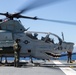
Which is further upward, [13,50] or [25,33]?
[25,33]

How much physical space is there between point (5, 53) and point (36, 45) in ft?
8.07

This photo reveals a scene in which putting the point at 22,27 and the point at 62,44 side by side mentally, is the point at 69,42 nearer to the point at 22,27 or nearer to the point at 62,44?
the point at 62,44

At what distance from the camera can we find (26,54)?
20156mm

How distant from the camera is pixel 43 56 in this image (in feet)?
65.0

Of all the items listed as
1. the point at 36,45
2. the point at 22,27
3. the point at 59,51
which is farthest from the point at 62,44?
the point at 22,27

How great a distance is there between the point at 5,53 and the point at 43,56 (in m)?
2.90

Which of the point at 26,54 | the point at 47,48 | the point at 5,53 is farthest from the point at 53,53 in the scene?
the point at 5,53

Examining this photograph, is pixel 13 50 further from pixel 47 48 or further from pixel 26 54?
pixel 47 48

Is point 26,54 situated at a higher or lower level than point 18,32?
lower

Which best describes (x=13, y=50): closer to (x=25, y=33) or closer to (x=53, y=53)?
(x=25, y=33)

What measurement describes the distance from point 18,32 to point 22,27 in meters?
0.50

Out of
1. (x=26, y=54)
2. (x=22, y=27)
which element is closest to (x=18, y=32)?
(x=22, y=27)

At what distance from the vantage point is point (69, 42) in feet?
67.1

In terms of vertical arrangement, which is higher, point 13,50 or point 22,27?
point 22,27
